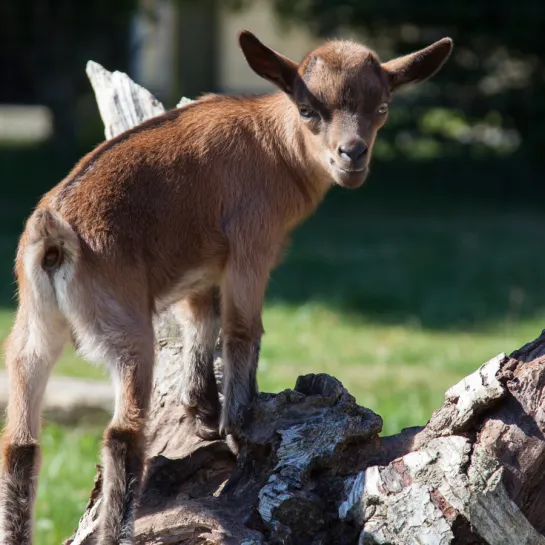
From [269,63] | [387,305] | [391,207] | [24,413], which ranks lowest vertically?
[24,413]

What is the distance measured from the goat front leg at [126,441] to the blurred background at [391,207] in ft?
6.93

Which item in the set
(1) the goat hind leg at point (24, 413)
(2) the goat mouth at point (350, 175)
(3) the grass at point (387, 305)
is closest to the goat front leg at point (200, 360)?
(1) the goat hind leg at point (24, 413)

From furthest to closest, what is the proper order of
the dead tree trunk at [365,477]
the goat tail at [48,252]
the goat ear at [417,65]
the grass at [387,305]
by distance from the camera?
the grass at [387,305], the goat ear at [417,65], the goat tail at [48,252], the dead tree trunk at [365,477]

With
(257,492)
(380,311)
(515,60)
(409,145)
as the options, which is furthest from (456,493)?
(409,145)

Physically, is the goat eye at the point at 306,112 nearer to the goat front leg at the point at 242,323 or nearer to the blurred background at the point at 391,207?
the goat front leg at the point at 242,323

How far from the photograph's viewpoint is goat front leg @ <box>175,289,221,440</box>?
468 cm

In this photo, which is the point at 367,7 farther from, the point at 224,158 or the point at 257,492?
the point at 257,492

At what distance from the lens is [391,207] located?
605 inches

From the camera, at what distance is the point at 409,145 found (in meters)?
16.7

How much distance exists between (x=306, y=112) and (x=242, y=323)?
1.01 m

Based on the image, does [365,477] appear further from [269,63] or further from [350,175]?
[269,63]

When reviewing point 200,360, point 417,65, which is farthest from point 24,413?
point 417,65

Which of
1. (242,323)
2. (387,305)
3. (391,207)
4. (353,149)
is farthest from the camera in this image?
(391,207)

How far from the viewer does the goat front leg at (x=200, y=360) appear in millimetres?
4676
